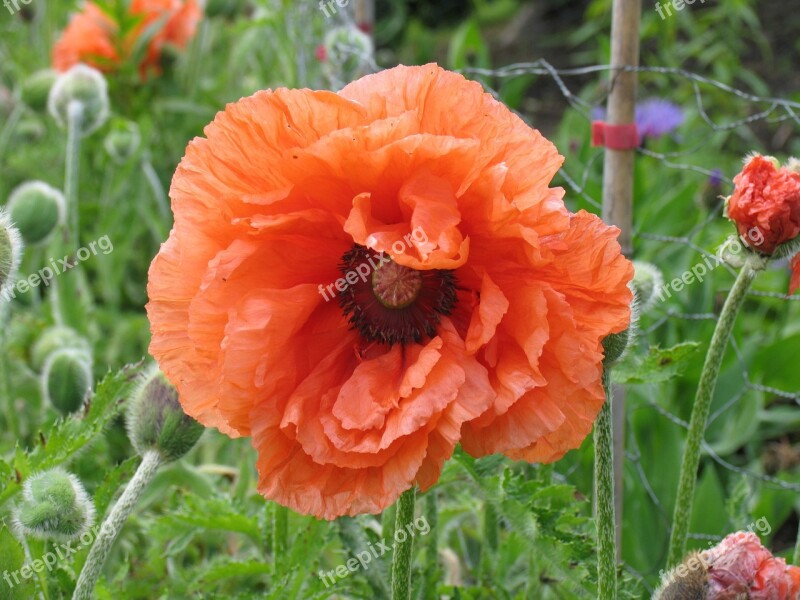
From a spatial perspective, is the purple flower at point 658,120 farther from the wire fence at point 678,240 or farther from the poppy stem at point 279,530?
the poppy stem at point 279,530

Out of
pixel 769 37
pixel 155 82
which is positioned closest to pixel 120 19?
pixel 155 82

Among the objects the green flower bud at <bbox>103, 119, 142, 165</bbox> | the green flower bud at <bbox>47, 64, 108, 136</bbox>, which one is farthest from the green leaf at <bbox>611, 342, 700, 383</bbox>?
the green flower bud at <bbox>103, 119, 142, 165</bbox>

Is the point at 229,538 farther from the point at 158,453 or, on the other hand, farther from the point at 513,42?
the point at 513,42

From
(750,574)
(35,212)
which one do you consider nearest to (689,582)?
(750,574)

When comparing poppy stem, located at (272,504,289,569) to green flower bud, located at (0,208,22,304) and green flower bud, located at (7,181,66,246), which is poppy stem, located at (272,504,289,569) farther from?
green flower bud, located at (7,181,66,246)

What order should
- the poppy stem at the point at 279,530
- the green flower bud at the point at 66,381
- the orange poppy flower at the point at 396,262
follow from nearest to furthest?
the orange poppy flower at the point at 396,262 → the poppy stem at the point at 279,530 → the green flower bud at the point at 66,381

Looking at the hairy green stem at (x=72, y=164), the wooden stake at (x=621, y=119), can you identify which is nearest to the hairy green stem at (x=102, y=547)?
the wooden stake at (x=621, y=119)

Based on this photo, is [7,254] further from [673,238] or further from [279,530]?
[673,238]
